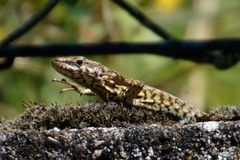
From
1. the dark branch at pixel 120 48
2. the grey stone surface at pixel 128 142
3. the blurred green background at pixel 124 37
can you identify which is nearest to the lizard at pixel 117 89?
the grey stone surface at pixel 128 142

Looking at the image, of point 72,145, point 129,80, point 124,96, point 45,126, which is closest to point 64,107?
point 45,126

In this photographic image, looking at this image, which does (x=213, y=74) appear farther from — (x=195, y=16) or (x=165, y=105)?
(x=165, y=105)

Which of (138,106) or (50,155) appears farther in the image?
(138,106)

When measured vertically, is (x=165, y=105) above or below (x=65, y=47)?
above

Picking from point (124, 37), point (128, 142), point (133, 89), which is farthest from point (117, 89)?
point (124, 37)

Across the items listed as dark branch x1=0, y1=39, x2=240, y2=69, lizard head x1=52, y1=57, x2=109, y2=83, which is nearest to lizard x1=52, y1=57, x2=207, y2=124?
lizard head x1=52, y1=57, x2=109, y2=83

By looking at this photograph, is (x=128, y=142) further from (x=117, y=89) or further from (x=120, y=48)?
(x=117, y=89)
